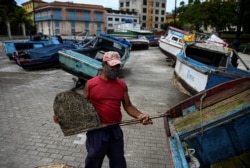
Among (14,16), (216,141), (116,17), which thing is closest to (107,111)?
(216,141)

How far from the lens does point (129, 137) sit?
5535 mm

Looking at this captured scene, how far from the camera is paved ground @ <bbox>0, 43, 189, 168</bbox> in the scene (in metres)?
4.52

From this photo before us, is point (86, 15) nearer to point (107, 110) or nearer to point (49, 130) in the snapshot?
point (49, 130)

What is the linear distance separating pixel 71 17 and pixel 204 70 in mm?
59054

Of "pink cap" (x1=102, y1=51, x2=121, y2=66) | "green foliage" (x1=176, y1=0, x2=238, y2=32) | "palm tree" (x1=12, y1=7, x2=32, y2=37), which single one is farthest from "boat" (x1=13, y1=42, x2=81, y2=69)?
"palm tree" (x1=12, y1=7, x2=32, y2=37)

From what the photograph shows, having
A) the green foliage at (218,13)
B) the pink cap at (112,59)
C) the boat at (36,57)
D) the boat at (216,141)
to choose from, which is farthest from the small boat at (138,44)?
the pink cap at (112,59)

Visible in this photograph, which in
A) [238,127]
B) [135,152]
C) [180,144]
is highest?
[238,127]

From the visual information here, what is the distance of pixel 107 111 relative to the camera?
3176 mm

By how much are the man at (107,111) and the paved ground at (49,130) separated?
1335 mm

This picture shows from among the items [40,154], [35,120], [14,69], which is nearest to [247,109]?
[40,154]

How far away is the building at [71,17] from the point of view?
197 ft

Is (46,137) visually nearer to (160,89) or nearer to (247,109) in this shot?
(247,109)

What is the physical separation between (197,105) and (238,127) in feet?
4.36

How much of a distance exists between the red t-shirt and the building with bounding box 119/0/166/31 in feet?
248
